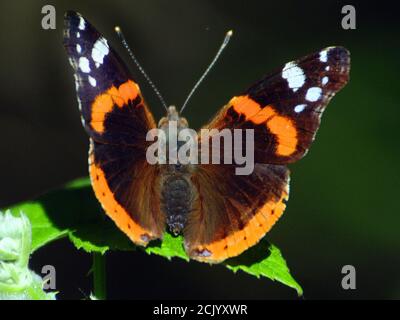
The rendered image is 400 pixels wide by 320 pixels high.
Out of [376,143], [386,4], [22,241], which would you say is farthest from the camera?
[386,4]

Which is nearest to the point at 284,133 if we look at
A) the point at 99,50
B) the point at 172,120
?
the point at 172,120

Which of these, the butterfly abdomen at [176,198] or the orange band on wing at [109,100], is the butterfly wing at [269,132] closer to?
the butterfly abdomen at [176,198]

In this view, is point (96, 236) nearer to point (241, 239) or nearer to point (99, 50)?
point (241, 239)

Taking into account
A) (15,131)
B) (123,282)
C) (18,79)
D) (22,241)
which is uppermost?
(18,79)

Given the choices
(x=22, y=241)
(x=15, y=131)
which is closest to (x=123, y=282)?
(x=15, y=131)

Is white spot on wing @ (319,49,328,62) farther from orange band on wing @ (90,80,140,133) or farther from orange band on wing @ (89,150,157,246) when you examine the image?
orange band on wing @ (89,150,157,246)

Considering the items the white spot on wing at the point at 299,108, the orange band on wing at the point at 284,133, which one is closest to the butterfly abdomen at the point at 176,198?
the orange band on wing at the point at 284,133

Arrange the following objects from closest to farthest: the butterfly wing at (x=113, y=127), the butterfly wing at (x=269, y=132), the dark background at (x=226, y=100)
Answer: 1. the butterfly wing at (x=113, y=127)
2. the butterfly wing at (x=269, y=132)
3. the dark background at (x=226, y=100)

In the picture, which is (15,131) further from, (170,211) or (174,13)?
(170,211)
